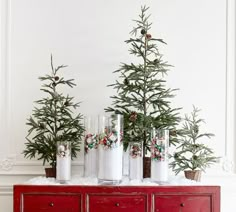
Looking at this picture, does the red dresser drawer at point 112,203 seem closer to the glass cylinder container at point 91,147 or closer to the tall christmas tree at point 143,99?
the glass cylinder container at point 91,147

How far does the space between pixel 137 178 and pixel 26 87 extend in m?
1.12

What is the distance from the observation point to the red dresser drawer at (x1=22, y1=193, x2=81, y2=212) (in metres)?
2.62

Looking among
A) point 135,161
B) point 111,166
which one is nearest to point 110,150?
point 111,166

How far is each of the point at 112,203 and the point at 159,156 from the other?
16.0 inches

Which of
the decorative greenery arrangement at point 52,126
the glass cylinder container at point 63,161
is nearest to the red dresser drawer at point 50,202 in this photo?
the glass cylinder container at point 63,161

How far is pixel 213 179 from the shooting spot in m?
3.29

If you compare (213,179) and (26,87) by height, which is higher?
(26,87)

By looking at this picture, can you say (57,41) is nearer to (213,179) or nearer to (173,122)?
(173,122)

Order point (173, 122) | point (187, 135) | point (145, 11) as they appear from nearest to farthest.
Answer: point (173, 122)
point (187, 135)
point (145, 11)

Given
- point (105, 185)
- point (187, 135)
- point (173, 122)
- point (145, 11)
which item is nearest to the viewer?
point (105, 185)

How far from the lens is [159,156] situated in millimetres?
2730

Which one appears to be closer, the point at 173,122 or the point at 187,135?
the point at 173,122

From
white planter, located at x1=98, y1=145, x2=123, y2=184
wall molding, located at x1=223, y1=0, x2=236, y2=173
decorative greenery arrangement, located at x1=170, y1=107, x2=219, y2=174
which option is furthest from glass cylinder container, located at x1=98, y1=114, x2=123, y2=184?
wall molding, located at x1=223, y1=0, x2=236, y2=173

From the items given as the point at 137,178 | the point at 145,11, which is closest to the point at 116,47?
the point at 145,11
